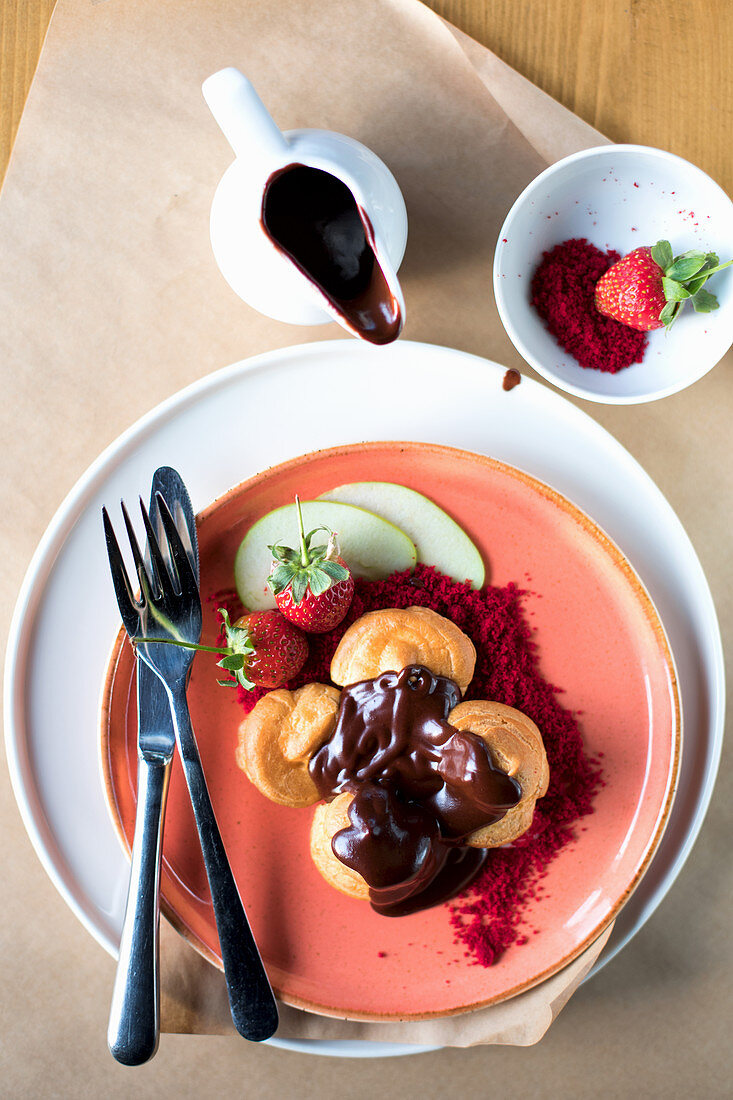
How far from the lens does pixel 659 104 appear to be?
4.93 feet

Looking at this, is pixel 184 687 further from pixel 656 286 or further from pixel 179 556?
pixel 656 286

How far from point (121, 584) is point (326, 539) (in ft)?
1.22

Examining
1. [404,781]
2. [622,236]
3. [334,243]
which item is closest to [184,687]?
[404,781]

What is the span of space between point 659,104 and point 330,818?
1.54m

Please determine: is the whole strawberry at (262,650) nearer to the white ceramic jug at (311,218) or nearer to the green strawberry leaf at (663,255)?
the white ceramic jug at (311,218)

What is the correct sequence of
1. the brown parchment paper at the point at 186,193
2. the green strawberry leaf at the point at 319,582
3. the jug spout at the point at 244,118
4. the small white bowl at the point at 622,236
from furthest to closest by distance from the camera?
the brown parchment paper at the point at 186,193
the small white bowl at the point at 622,236
the green strawberry leaf at the point at 319,582
the jug spout at the point at 244,118

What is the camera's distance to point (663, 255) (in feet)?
4.37

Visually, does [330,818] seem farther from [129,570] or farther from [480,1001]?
[129,570]

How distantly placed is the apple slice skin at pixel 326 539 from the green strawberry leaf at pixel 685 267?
67 cm

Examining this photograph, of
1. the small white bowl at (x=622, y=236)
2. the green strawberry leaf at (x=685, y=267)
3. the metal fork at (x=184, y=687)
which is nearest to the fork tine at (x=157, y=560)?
the metal fork at (x=184, y=687)

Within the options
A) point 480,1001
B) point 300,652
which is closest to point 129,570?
point 300,652

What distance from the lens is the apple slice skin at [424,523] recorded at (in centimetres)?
137

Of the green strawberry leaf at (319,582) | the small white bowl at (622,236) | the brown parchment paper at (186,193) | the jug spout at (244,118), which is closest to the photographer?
the jug spout at (244,118)

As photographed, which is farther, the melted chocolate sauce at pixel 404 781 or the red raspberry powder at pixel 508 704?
the red raspberry powder at pixel 508 704
